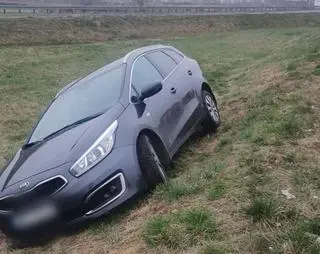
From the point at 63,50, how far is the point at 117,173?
73.1 ft

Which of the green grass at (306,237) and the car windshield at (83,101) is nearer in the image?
the green grass at (306,237)

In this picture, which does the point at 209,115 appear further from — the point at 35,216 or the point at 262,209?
the point at 262,209

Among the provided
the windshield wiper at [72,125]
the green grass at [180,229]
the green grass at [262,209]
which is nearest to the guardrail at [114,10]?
the windshield wiper at [72,125]

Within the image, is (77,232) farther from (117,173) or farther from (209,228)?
(209,228)

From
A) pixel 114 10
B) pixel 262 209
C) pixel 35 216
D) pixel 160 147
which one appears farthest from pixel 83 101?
pixel 114 10

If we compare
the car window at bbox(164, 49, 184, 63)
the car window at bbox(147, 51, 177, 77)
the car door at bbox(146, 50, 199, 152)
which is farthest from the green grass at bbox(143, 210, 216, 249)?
the car window at bbox(164, 49, 184, 63)

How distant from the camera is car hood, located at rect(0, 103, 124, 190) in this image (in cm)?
495

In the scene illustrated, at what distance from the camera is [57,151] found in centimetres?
513

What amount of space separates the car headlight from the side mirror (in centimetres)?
73

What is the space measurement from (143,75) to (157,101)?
53cm

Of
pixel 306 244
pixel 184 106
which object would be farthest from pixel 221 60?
pixel 306 244

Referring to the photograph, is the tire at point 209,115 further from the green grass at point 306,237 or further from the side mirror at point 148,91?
the green grass at point 306,237

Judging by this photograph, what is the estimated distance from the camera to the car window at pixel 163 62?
23.0 feet

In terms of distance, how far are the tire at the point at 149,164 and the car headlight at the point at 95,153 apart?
33cm
